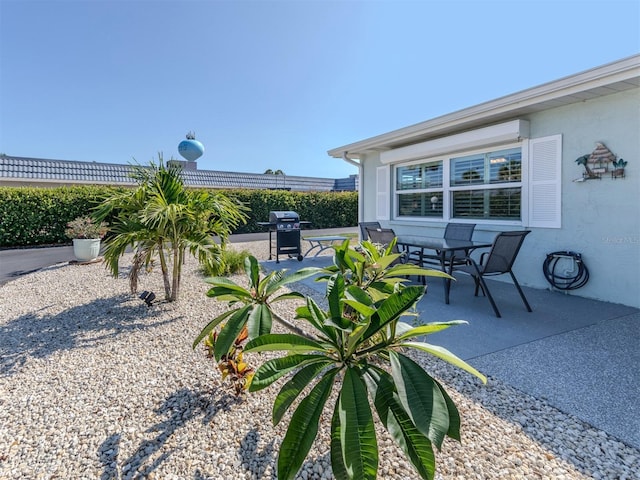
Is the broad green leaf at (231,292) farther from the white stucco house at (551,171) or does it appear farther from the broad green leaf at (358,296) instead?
the white stucco house at (551,171)

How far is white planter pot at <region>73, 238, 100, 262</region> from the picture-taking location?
7090 mm

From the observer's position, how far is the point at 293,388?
122cm

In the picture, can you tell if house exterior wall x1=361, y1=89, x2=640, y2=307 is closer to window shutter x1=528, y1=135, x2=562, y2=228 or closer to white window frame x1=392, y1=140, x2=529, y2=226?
window shutter x1=528, y1=135, x2=562, y2=228

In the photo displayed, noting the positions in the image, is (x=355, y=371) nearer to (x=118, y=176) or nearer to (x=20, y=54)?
(x=20, y=54)

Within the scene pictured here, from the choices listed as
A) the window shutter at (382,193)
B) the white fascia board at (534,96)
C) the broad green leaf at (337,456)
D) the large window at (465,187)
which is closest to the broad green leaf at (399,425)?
the broad green leaf at (337,456)

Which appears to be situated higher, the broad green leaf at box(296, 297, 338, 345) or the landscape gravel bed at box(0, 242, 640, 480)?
the broad green leaf at box(296, 297, 338, 345)

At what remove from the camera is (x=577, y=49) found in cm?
532

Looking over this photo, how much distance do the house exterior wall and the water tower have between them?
2086 cm

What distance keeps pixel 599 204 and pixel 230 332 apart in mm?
4822

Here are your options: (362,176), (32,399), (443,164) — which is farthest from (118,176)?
(32,399)

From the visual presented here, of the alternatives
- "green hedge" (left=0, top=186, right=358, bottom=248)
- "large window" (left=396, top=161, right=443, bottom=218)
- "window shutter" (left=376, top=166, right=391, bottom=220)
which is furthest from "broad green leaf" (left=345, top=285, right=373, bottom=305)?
"green hedge" (left=0, top=186, right=358, bottom=248)

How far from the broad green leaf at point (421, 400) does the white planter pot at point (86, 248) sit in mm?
7778

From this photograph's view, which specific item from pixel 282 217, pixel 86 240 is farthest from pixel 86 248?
pixel 282 217

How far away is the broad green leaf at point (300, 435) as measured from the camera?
41.1 inches
